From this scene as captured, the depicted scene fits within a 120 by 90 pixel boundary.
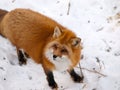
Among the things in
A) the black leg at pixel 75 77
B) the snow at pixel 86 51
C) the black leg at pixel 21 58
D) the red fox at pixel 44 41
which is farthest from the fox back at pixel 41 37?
the black leg at pixel 75 77

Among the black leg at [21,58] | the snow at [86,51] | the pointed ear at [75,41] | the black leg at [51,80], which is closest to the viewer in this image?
the pointed ear at [75,41]

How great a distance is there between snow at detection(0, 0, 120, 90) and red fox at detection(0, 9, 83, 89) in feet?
0.61

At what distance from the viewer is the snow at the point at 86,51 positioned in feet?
17.5

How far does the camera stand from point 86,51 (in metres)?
5.78

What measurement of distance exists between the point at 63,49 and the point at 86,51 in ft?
4.41

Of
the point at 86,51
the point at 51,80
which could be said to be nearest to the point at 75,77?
the point at 51,80

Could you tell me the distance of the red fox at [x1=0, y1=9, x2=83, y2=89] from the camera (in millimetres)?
4564

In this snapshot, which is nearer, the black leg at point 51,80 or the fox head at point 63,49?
the fox head at point 63,49

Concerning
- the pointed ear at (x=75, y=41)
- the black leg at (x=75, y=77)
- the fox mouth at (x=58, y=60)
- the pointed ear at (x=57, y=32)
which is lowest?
the black leg at (x=75, y=77)

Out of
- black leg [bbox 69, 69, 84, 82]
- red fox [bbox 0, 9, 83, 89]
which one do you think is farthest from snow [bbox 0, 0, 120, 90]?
red fox [bbox 0, 9, 83, 89]

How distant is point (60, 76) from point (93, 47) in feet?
2.78

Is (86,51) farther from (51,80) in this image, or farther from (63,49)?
(63,49)

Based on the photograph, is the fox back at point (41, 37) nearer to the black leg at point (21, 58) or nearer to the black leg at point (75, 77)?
the black leg at point (21, 58)

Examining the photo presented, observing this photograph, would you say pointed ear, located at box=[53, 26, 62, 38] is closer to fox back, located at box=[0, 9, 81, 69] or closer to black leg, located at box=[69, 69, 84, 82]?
fox back, located at box=[0, 9, 81, 69]
